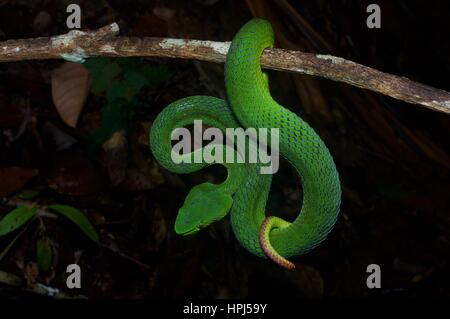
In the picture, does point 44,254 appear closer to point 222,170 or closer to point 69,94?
point 69,94

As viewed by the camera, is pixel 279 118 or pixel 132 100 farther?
pixel 132 100

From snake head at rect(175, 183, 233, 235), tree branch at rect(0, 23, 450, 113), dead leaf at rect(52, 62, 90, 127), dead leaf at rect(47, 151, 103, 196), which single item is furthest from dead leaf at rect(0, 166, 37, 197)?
snake head at rect(175, 183, 233, 235)

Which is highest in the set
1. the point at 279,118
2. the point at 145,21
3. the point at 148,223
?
the point at 145,21

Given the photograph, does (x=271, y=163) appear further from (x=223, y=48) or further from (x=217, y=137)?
(x=223, y=48)

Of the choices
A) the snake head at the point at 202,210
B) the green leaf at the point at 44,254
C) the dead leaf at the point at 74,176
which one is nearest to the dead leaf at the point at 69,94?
the dead leaf at the point at 74,176

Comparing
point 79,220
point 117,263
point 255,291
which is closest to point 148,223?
point 117,263

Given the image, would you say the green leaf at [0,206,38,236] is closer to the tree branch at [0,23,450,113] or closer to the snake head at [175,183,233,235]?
the tree branch at [0,23,450,113]
